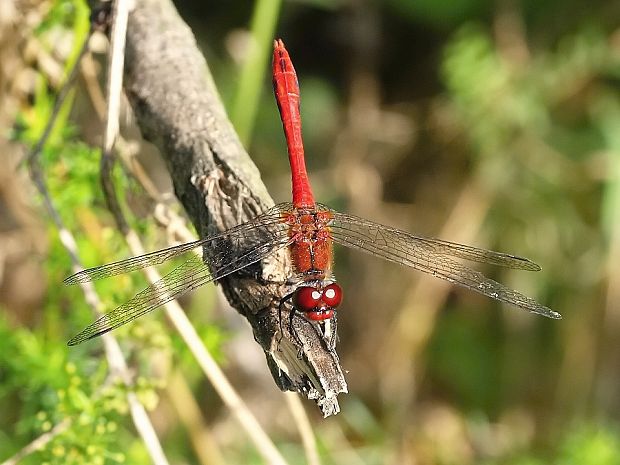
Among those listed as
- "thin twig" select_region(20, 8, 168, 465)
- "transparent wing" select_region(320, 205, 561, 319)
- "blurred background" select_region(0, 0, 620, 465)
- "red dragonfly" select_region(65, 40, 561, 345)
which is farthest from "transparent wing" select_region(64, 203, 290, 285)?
"blurred background" select_region(0, 0, 620, 465)

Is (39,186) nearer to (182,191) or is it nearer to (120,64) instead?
(120,64)

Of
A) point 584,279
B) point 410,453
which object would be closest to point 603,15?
point 584,279

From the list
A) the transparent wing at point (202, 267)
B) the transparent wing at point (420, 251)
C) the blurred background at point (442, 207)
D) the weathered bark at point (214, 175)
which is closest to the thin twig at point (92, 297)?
the transparent wing at point (202, 267)

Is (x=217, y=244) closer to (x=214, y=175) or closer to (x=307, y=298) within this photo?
(x=214, y=175)

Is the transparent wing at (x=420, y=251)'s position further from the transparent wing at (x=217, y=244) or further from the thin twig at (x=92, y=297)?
the thin twig at (x=92, y=297)

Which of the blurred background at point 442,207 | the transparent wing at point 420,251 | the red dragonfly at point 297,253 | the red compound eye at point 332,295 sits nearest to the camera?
the red dragonfly at point 297,253

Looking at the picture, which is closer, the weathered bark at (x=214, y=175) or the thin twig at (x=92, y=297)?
the weathered bark at (x=214, y=175)

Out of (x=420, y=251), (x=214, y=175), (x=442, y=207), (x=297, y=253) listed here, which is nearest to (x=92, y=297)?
(x=297, y=253)
